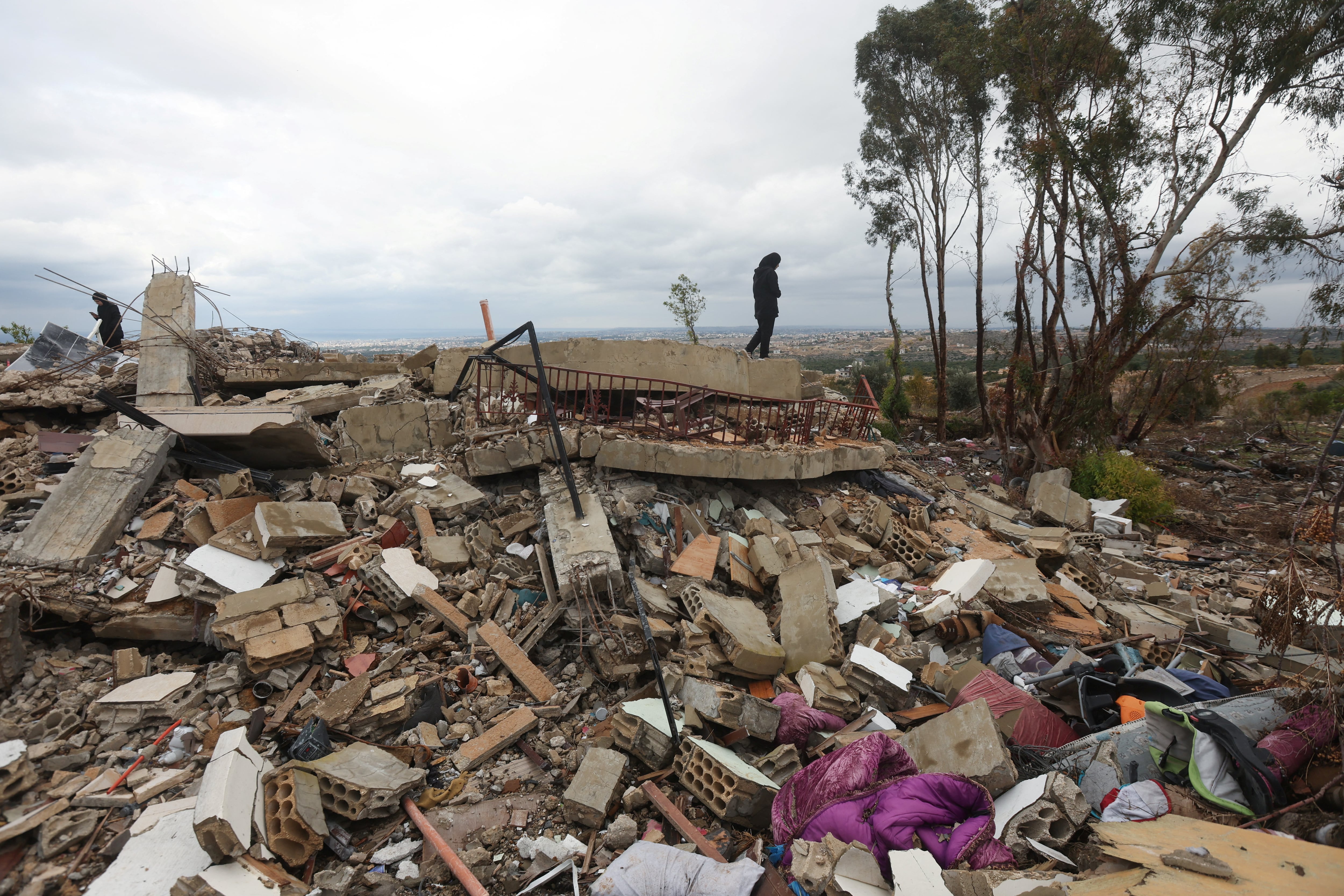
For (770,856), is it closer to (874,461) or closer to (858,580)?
(858,580)

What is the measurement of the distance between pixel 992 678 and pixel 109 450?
746 centimetres

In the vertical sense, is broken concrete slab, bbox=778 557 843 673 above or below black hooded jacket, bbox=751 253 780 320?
below

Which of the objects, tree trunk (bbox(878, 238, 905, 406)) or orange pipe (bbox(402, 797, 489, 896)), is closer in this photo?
orange pipe (bbox(402, 797, 489, 896))

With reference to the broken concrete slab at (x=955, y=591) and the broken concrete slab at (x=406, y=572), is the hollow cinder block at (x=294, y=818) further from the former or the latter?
the broken concrete slab at (x=955, y=591)

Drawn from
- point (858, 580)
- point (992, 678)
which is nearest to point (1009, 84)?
point (858, 580)

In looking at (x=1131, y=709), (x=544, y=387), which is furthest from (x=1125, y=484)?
(x=544, y=387)

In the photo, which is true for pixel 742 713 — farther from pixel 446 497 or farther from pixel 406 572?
pixel 446 497

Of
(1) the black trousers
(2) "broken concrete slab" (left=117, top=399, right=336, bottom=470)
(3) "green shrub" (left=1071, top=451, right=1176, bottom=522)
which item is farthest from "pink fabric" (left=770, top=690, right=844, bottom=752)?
(3) "green shrub" (left=1071, top=451, right=1176, bottom=522)

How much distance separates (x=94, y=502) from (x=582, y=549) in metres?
3.98

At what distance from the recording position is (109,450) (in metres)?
4.94

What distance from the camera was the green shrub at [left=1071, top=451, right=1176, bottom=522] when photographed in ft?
31.9

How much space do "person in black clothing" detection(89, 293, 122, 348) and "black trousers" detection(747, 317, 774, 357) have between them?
10.9 metres

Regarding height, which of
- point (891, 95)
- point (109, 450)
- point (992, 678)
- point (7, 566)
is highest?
point (891, 95)

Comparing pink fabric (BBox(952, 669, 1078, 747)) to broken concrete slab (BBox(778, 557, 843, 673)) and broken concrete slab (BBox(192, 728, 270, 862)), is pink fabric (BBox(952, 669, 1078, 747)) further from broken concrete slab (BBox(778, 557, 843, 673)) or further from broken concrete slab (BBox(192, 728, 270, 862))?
broken concrete slab (BBox(192, 728, 270, 862))
